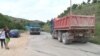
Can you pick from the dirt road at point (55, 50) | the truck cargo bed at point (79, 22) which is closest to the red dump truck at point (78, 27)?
the truck cargo bed at point (79, 22)

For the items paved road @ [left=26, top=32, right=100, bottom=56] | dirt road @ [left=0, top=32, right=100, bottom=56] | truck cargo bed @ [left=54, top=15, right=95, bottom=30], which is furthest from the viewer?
truck cargo bed @ [left=54, top=15, right=95, bottom=30]

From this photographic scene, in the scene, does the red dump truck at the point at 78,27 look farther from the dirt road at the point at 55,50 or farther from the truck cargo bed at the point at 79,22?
the dirt road at the point at 55,50

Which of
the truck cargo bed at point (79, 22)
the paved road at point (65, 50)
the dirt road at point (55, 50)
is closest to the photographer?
the paved road at point (65, 50)

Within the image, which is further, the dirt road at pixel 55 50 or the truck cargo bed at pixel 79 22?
the truck cargo bed at pixel 79 22

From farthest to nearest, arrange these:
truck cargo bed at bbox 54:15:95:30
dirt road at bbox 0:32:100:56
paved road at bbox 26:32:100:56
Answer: truck cargo bed at bbox 54:15:95:30 < dirt road at bbox 0:32:100:56 < paved road at bbox 26:32:100:56

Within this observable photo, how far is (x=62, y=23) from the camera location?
2678 cm

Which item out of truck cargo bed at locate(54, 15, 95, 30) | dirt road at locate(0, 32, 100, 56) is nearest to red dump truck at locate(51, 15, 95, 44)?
truck cargo bed at locate(54, 15, 95, 30)

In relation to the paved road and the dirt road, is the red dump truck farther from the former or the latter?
the paved road

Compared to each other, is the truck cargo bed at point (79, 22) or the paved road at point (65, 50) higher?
the truck cargo bed at point (79, 22)

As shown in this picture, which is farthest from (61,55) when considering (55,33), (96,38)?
(55,33)

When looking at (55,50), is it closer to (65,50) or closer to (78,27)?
(65,50)

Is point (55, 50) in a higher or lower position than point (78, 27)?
lower

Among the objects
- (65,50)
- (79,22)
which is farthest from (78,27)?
(65,50)

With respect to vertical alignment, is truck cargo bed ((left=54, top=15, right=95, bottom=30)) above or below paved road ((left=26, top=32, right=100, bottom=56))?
above
